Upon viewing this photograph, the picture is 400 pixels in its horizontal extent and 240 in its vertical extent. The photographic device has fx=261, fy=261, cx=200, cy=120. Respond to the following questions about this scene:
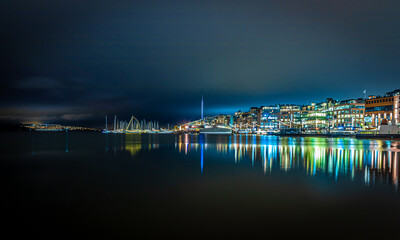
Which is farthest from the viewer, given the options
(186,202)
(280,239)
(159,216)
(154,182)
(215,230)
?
(154,182)

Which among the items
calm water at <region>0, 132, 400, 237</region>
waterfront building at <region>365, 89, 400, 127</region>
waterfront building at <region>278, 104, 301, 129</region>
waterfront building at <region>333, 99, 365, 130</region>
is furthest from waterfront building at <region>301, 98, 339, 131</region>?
calm water at <region>0, 132, 400, 237</region>

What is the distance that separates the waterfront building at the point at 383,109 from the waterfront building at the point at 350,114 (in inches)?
620

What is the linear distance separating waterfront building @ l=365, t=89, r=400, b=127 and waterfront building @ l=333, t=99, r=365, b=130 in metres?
15.7

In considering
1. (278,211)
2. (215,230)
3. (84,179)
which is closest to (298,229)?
(278,211)

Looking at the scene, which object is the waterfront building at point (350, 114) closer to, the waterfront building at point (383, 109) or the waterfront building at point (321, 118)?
the waterfront building at point (321, 118)

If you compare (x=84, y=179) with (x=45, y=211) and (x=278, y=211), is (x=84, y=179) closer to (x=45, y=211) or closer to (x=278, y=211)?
(x=45, y=211)

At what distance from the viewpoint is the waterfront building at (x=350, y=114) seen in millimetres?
119869

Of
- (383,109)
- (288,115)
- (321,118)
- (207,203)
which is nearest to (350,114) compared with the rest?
(321,118)

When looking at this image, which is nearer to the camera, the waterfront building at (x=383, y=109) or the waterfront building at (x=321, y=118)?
the waterfront building at (x=383, y=109)

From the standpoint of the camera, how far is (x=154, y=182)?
561 inches

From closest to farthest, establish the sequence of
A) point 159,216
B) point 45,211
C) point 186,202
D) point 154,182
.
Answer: point 159,216 < point 45,211 < point 186,202 < point 154,182

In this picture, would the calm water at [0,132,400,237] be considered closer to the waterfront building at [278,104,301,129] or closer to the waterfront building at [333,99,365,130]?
the waterfront building at [333,99,365,130]

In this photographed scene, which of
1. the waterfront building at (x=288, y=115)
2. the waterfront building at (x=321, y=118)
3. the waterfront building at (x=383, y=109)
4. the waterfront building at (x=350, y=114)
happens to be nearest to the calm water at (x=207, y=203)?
the waterfront building at (x=383, y=109)

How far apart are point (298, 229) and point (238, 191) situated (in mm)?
4649
